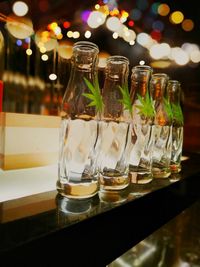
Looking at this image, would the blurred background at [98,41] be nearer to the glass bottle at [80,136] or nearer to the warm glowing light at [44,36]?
the warm glowing light at [44,36]

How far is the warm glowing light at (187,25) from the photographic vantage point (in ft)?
10.5

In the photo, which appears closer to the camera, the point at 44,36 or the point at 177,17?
the point at 44,36

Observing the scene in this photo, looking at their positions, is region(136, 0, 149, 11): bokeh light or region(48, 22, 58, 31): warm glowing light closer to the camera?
region(48, 22, 58, 31): warm glowing light

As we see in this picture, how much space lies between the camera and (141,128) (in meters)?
0.81

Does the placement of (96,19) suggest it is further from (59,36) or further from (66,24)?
(59,36)

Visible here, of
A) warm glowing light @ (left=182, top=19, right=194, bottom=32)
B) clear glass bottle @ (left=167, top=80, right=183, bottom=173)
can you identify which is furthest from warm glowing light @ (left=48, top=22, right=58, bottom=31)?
clear glass bottle @ (left=167, top=80, right=183, bottom=173)

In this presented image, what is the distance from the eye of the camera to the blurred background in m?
2.79

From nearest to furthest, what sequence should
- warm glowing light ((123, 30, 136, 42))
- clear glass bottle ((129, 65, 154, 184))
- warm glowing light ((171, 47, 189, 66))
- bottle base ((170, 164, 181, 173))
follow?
1. clear glass bottle ((129, 65, 154, 184))
2. bottle base ((170, 164, 181, 173))
3. warm glowing light ((123, 30, 136, 42))
4. warm glowing light ((171, 47, 189, 66))

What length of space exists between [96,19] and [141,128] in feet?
8.22

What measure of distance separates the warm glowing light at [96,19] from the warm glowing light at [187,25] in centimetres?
103

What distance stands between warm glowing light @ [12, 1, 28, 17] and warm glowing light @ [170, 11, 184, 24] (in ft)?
5.78

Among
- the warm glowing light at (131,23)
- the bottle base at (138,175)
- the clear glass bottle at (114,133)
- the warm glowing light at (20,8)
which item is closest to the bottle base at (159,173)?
the bottle base at (138,175)

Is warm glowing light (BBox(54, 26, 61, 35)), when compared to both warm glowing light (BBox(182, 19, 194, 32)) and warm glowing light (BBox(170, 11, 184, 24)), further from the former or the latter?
warm glowing light (BBox(182, 19, 194, 32))

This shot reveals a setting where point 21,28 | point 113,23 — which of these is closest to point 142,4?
point 113,23
